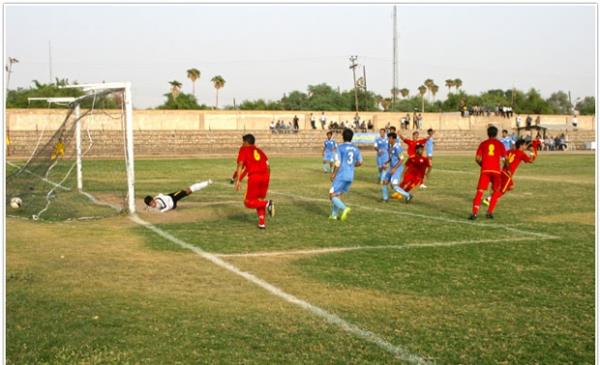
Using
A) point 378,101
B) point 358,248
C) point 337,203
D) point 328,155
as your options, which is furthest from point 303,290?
point 378,101

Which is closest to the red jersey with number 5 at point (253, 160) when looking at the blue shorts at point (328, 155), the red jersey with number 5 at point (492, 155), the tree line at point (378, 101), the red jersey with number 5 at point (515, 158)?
the red jersey with number 5 at point (492, 155)

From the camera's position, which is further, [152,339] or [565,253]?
[565,253]

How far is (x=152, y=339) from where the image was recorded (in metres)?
5.78

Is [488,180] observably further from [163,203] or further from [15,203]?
[15,203]

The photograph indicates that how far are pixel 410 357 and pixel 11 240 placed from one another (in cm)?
747

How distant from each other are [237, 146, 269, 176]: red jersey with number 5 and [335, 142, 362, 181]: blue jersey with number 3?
163cm

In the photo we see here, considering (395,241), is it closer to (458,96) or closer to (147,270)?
(147,270)

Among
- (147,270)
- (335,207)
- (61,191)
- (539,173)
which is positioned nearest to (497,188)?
(335,207)

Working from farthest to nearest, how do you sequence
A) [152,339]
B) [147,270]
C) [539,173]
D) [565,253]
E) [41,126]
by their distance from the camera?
[41,126], [539,173], [565,253], [147,270], [152,339]

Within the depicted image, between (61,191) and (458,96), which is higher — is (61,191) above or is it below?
below

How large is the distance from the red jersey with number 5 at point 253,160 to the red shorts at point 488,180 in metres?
4.32

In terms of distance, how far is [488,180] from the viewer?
1365 centimetres

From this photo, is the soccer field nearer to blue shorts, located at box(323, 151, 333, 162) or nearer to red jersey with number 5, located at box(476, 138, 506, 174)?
red jersey with number 5, located at box(476, 138, 506, 174)

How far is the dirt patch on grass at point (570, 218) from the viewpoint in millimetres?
13273
